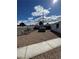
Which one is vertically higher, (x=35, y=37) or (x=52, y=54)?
(x=35, y=37)

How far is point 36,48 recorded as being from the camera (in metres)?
1.48

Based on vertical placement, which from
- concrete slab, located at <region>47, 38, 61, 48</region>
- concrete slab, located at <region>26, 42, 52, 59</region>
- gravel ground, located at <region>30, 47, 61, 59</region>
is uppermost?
concrete slab, located at <region>47, 38, 61, 48</region>

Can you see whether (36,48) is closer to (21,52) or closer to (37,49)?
(37,49)

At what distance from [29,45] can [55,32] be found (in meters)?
0.33

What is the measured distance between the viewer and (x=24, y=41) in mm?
1476

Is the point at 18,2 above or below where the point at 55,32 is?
above

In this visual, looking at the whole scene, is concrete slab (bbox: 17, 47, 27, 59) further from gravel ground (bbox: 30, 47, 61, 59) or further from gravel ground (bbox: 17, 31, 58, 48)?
gravel ground (bbox: 30, 47, 61, 59)

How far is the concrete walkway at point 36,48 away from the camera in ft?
4.77

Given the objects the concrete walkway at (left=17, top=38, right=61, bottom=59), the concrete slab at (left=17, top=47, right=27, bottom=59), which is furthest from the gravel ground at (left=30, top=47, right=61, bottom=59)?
the concrete slab at (left=17, top=47, right=27, bottom=59)

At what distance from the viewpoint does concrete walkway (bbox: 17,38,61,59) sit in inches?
57.3

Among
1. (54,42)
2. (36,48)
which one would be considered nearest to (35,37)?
(36,48)
